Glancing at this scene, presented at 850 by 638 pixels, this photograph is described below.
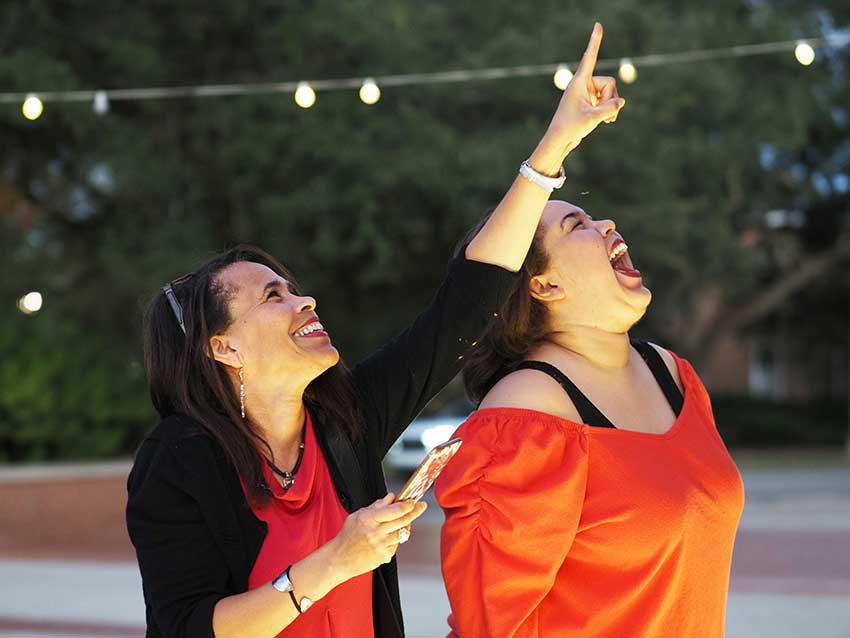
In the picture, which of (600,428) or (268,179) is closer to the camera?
(600,428)

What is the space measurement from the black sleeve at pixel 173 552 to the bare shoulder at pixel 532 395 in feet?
2.16

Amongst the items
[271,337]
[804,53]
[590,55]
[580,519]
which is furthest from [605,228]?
[804,53]

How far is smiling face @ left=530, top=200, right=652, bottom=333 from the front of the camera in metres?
2.82

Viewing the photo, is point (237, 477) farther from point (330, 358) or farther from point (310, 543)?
point (330, 358)

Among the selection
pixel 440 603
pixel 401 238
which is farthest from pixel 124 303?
pixel 440 603

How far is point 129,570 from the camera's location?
10336mm

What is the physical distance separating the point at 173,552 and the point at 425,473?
0.54 metres

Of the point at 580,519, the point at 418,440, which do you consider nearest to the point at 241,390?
the point at 580,519

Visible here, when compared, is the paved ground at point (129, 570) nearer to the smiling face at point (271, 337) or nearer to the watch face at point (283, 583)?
the smiling face at point (271, 337)

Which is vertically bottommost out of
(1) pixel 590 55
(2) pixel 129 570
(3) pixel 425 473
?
(2) pixel 129 570

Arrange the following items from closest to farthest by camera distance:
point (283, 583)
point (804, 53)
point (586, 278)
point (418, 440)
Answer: point (283, 583) < point (586, 278) < point (804, 53) < point (418, 440)

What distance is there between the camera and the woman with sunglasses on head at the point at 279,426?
94.3 inches

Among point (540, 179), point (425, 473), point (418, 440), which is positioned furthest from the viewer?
point (418, 440)

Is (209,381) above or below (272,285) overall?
below
